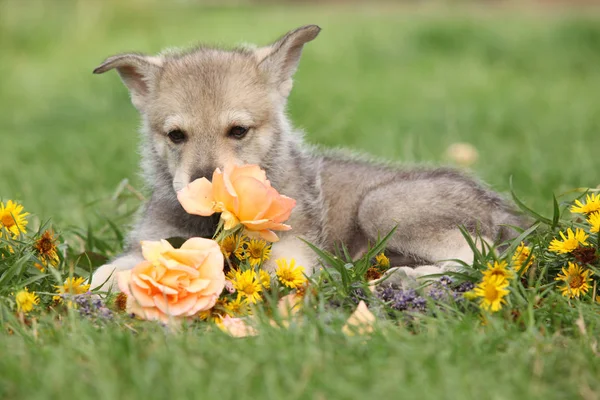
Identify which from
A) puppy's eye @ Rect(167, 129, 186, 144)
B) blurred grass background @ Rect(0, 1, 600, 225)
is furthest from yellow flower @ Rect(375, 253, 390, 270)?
blurred grass background @ Rect(0, 1, 600, 225)

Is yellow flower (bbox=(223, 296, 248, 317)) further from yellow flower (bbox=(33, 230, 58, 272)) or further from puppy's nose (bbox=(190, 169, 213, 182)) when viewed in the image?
yellow flower (bbox=(33, 230, 58, 272))

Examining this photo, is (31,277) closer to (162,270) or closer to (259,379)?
(162,270)

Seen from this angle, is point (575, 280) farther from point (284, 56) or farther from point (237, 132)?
point (284, 56)

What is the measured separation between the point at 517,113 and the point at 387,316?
17.6 feet

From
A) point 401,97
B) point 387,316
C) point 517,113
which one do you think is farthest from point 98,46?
point 387,316

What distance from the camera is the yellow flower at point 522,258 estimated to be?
9.87 ft

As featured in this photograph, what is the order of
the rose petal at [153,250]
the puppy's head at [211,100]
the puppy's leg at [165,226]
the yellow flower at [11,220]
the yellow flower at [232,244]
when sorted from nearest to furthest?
1. the rose petal at [153,250]
2. the yellow flower at [232,244]
3. the yellow flower at [11,220]
4. the puppy's head at [211,100]
5. the puppy's leg at [165,226]

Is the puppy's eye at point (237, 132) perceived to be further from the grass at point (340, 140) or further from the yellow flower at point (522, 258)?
the yellow flower at point (522, 258)

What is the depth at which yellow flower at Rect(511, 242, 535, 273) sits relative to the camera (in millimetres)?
3009

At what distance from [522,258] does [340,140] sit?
12.3 ft

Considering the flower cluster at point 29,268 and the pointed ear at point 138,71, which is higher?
Result: the pointed ear at point 138,71

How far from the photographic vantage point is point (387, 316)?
285 cm

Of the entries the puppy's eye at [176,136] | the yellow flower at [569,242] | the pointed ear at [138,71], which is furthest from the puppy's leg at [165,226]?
the yellow flower at [569,242]

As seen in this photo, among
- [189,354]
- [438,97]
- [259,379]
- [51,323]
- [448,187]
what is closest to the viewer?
[259,379]
